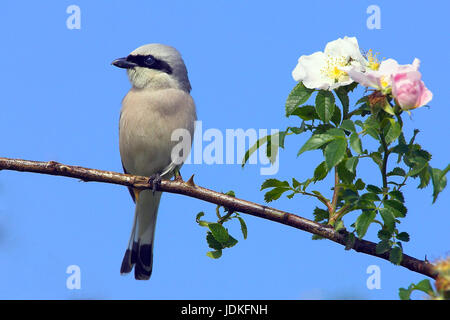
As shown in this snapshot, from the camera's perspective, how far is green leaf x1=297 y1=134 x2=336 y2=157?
8.26 feet

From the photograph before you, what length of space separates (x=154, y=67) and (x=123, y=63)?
28 cm

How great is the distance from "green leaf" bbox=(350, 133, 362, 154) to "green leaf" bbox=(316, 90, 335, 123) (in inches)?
7.2

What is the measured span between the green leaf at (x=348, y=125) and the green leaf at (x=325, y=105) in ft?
0.31

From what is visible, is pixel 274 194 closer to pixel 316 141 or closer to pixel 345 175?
pixel 345 175

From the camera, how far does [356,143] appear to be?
250 cm

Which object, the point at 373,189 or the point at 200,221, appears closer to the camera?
the point at 373,189

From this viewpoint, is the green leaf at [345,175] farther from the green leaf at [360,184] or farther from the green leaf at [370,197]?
the green leaf at [370,197]

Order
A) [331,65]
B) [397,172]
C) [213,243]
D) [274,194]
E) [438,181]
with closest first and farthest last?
[438,181], [397,172], [331,65], [274,194], [213,243]

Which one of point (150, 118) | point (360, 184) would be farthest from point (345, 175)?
point (150, 118)

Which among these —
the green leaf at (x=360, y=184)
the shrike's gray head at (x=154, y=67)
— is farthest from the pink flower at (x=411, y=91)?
the shrike's gray head at (x=154, y=67)

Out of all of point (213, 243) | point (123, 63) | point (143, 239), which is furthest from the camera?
point (143, 239)

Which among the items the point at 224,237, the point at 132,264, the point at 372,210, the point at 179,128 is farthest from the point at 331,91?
the point at 132,264
